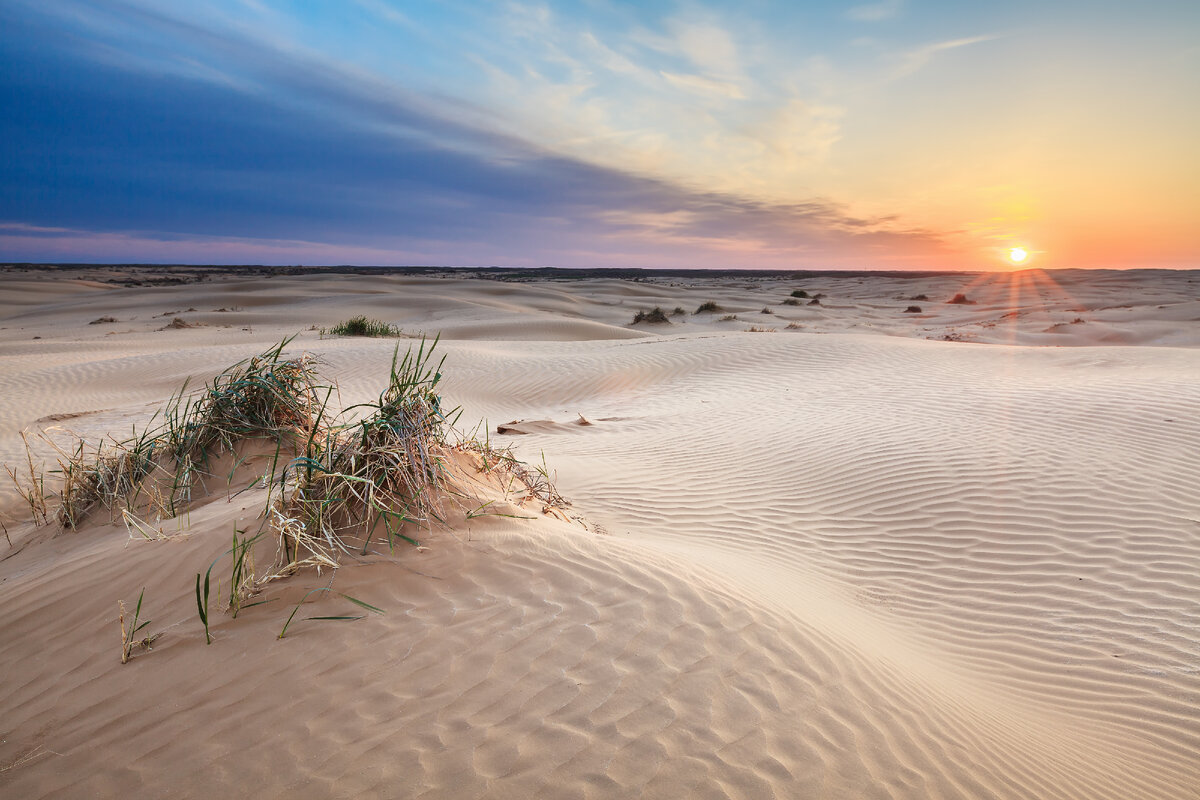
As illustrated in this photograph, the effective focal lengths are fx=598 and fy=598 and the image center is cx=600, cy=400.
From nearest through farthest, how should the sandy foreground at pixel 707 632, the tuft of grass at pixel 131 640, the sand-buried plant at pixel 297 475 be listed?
the sandy foreground at pixel 707 632 → the tuft of grass at pixel 131 640 → the sand-buried plant at pixel 297 475

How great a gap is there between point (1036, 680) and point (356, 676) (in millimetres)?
3738

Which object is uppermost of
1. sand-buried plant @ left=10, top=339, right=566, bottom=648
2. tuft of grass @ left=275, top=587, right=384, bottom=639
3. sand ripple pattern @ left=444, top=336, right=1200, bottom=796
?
sand-buried plant @ left=10, top=339, right=566, bottom=648

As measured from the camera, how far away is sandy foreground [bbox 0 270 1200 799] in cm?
208

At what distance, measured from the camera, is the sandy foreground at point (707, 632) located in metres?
2.08

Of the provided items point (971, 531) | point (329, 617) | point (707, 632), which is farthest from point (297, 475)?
point (971, 531)

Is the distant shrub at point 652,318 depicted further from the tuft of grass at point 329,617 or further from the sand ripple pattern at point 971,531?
the tuft of grass at point 329,617

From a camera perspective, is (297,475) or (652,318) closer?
(297,475)

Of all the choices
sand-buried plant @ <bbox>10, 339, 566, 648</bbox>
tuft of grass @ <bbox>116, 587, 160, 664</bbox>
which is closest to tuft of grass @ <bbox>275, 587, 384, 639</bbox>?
sand-buried plant @ <bbox>10, 339, 566, 648</bbox>

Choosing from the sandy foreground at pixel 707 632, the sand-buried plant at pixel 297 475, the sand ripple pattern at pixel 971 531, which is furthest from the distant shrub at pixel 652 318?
the sand-buried plant at pixel 297 475

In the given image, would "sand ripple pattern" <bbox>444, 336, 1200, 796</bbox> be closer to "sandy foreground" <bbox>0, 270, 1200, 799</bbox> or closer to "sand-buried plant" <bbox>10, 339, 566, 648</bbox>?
"sandy foreground" <bbox>0, 270, 1200, 799</bbox>

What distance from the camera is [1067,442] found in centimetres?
661

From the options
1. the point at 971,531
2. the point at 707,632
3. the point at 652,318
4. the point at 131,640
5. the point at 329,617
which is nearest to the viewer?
the point at 131,640

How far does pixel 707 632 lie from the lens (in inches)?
109

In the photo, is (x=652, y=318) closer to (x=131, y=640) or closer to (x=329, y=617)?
(x=329, y=617)
